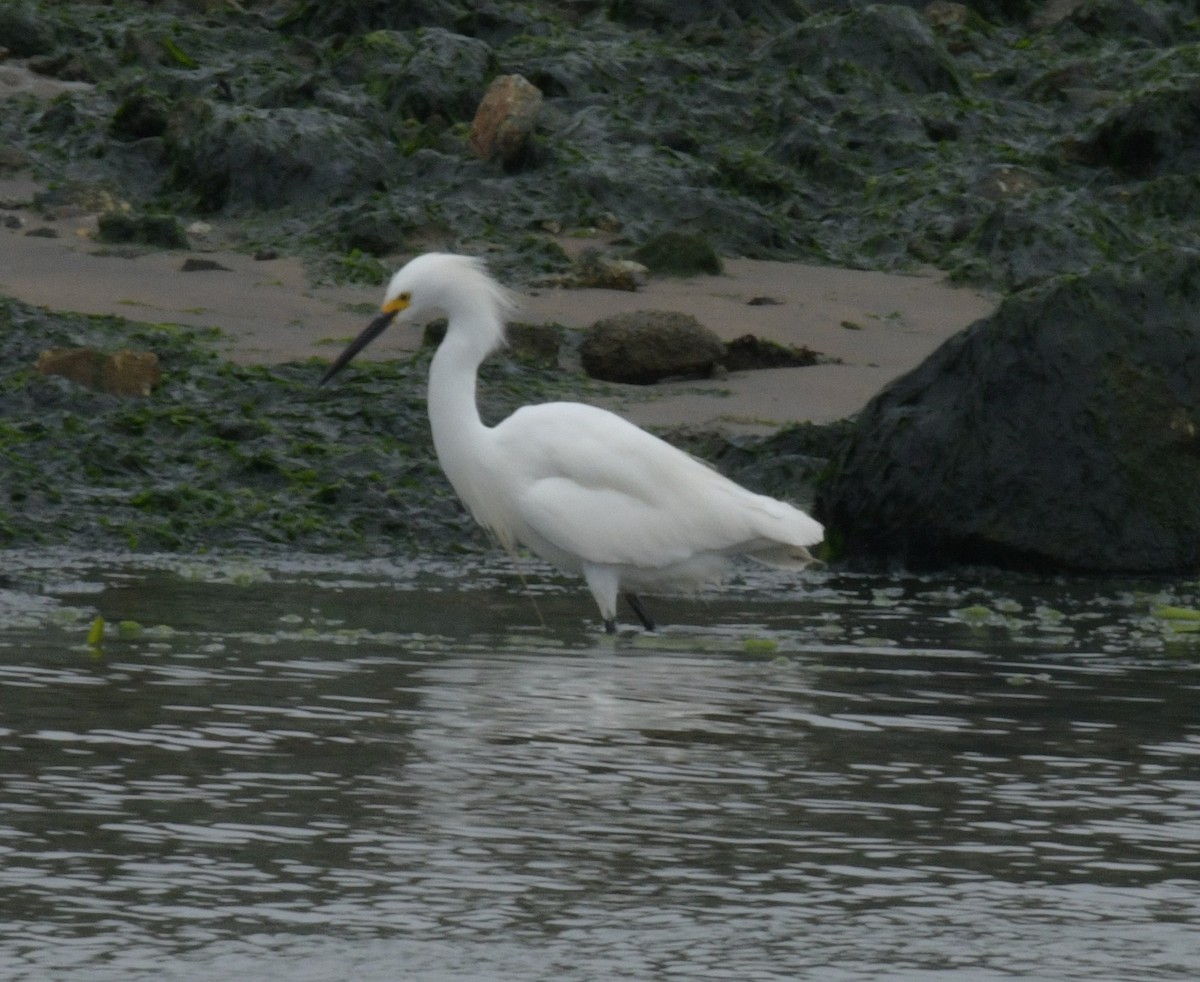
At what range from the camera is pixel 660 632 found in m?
9.73

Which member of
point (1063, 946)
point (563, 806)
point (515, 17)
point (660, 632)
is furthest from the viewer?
point (515, 17)

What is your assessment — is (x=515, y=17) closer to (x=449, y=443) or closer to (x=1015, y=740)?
(x=449, y=443)

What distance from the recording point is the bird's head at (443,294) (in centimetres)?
1023

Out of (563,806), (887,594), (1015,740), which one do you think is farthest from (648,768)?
(887,594)

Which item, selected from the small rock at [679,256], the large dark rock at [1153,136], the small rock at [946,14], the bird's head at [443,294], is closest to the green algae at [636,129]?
the large dark rock at [1153,136]

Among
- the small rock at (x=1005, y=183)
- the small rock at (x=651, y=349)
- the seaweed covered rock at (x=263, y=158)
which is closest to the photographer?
the small rock at (x=651, y=349)

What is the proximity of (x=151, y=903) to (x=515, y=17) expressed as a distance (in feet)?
61.2

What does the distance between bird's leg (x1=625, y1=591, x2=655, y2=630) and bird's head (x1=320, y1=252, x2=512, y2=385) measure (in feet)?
4.13

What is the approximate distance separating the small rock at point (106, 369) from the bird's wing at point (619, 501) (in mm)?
4126

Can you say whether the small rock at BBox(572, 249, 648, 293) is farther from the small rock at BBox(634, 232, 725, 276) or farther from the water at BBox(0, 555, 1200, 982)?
the water at BBox(0, 555, 1200, 982)

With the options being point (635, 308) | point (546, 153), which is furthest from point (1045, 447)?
point (546, 153)

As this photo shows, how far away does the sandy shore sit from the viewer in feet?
47.4

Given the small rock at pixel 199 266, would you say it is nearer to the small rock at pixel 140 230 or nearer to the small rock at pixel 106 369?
the small rock at pixel 140 230

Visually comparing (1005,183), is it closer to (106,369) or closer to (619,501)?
(106,369)
